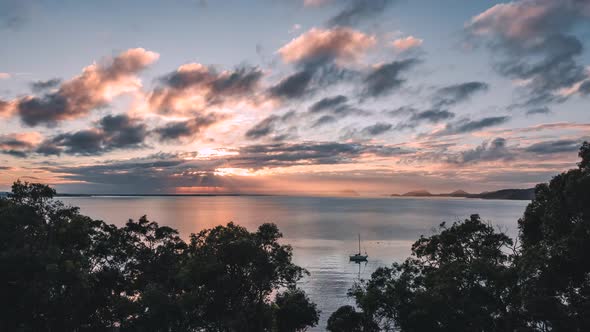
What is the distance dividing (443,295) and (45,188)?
3066cm

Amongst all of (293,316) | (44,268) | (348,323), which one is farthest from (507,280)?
(44,268)

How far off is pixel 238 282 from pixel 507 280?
19128 millimetres

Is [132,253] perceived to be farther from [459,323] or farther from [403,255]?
[403,255]

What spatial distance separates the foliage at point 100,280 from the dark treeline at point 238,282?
0.08m

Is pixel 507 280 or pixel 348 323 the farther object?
pixel 348 323

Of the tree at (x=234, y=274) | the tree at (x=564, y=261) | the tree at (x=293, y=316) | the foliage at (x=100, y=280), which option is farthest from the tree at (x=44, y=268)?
the tree at (x=564, y=261)

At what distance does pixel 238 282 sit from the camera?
2798cm

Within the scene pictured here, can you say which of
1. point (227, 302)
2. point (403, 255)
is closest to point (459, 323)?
point (227, 302)

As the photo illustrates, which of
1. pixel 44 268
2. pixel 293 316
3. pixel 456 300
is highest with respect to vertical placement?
pixel 44 268

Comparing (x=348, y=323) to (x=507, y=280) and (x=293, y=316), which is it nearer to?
(x=293, y=316)

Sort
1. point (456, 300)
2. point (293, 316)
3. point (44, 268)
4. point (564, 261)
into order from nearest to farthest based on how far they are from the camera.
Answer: point (564, 261) → point (44, 268) → point (456, 300) → point (293, 316)

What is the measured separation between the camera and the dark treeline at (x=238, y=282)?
20188 millimetres

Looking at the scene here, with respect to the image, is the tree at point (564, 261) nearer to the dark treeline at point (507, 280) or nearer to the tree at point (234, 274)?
the dark treeline at point (507, 280)

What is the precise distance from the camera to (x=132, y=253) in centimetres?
3566
